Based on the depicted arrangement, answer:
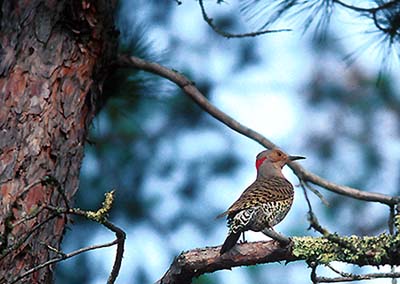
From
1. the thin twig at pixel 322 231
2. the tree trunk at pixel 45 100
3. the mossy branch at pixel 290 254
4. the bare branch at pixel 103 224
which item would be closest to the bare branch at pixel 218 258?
the mossy branch at pixel 290 254

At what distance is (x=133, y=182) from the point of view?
4.83 m

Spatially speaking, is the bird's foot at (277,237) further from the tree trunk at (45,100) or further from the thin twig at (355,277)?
the tree trunk at (45,100)

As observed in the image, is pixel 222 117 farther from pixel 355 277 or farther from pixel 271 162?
pixel 355 277

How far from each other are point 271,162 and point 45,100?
2.25 feet

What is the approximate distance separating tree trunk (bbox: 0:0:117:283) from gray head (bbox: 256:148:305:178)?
1.67 ft

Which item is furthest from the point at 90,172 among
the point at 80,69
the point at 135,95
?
the point at 80,69

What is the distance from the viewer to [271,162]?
288cm

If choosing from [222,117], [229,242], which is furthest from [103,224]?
[222,117]

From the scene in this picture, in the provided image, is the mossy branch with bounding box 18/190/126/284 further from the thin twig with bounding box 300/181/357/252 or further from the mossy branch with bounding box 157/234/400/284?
the thin twig with bounding box 300/181/357/252

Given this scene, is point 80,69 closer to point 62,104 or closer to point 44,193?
point 62,104

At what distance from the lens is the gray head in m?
2.83

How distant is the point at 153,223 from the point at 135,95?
1.49m

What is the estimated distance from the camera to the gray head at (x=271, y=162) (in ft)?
9.30

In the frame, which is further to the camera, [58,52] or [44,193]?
[58,52]
